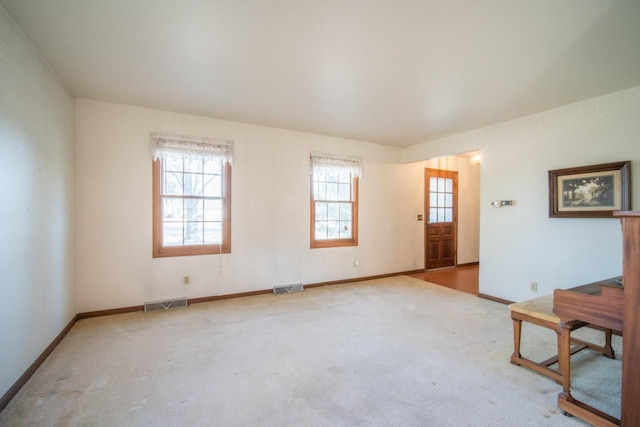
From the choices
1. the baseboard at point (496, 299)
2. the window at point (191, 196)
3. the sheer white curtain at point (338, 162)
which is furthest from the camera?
the sheer white curtain at point (338, 162)

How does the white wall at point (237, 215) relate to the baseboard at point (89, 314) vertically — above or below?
above

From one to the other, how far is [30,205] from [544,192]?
547cm

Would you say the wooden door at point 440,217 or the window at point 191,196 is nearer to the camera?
the window at point 191,196

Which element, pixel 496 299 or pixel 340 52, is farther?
pixel 496 299

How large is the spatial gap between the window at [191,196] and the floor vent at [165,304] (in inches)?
24.3

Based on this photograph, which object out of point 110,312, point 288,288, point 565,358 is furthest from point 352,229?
point 110,312

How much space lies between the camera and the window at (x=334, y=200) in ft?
15.8

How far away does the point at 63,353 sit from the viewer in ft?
8.24

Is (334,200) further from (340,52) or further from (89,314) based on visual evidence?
(89,314)

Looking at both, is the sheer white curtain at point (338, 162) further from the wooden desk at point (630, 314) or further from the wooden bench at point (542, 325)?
the wooden desk at point (630, 314)

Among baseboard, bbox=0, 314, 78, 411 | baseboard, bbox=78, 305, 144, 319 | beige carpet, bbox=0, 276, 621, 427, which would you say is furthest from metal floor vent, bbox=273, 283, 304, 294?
baseboard, bbox=0, 314, 78, 411

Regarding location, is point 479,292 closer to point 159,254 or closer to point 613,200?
point 613,200

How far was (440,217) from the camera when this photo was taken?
20.6 ft

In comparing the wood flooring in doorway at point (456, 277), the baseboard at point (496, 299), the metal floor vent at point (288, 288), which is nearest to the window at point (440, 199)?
the wood flooring in doorway at point (456, 277)
